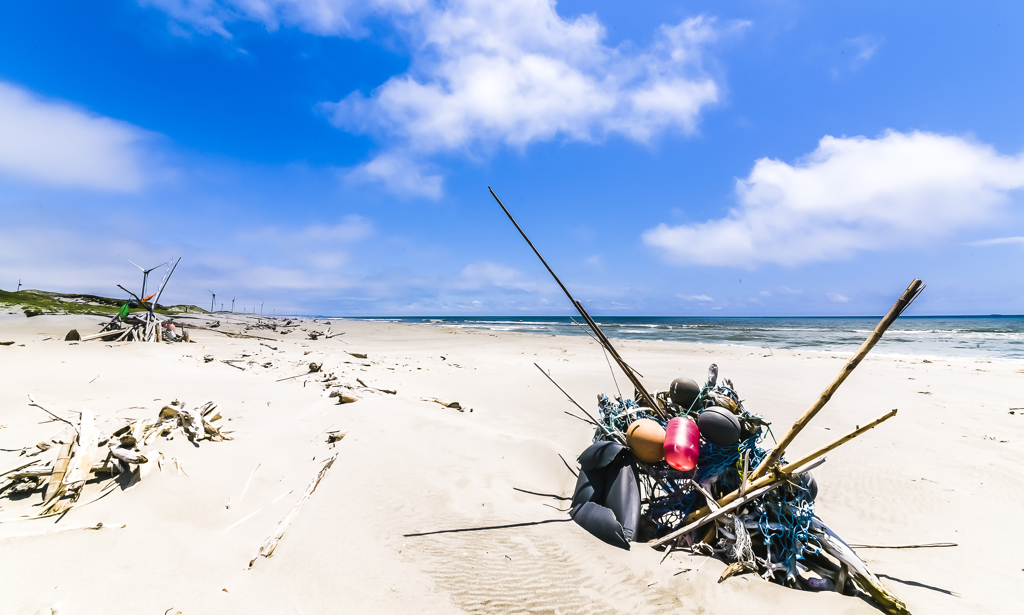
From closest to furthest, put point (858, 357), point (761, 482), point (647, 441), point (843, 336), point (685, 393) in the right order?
1. point (858, 357)
2. point (761, 482)
3. point (647, 441)
4. point (685, 393)
5. point (843, 336)

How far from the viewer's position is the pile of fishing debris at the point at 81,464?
11.5ft

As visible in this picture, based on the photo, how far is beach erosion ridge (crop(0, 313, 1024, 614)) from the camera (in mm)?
2867

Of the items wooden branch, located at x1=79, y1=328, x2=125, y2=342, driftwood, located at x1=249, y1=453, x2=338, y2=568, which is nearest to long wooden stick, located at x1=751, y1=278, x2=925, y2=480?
driftwood, located at x1=249, y1=453, x2=338, y2=568

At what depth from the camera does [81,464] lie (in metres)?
3.68

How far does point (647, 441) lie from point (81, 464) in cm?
523

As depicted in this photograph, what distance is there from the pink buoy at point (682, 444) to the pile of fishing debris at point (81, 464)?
5028 millimetres

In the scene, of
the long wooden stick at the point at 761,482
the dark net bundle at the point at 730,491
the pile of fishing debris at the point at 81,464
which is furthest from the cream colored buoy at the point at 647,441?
the pile of fishing debris at the point at 81,464

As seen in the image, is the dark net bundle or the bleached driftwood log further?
the bleached driftwood log

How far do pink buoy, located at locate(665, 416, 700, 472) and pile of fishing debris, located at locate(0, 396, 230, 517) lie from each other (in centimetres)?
503

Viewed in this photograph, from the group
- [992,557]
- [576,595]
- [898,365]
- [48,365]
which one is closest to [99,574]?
[576,595]

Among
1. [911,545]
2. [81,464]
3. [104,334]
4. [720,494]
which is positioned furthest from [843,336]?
[104,334]

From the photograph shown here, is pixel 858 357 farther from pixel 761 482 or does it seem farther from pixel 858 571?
pixel 858 571

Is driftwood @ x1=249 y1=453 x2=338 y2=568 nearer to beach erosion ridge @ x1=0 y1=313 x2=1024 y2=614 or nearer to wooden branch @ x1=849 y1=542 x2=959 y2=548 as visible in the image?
beach erosion ridge @ x1=0 y1=313 x2=1024 y2=614

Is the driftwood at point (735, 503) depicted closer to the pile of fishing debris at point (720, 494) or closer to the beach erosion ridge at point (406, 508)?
the pile of fishing debris at point (720, 494)
